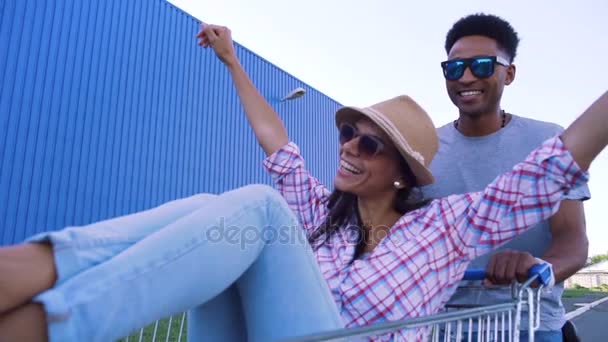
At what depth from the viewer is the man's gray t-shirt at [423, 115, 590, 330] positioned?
1951 mm

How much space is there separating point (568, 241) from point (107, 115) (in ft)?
Answer: 21.9

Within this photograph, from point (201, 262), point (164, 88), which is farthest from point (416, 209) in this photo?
point (164, 88)

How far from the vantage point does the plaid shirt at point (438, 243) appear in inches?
58.4

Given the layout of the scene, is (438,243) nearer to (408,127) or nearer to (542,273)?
(542,273)

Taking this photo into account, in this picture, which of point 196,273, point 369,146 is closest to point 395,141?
point 369,146

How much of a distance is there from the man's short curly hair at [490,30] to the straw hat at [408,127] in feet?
1.78

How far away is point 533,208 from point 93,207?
639 centimetres

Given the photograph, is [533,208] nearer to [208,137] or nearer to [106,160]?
[106,160]

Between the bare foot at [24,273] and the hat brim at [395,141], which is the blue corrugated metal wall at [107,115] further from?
the bare foot at [24,273]

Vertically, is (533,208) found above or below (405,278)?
above

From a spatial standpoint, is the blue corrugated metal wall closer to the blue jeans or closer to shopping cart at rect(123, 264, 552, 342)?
shopping cart at rect(123, 264, 552, 342)

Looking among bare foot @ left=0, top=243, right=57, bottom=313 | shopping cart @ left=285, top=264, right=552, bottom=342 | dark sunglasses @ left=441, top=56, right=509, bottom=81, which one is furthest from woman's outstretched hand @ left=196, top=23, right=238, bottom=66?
bare foot @ left=0, top=243, right=57, bottom=313

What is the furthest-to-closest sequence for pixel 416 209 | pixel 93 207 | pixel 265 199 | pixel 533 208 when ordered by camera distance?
pixel 93 207, pixel 416 209, pixel 533 208, pixel 265 199

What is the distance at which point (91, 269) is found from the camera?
840mm
